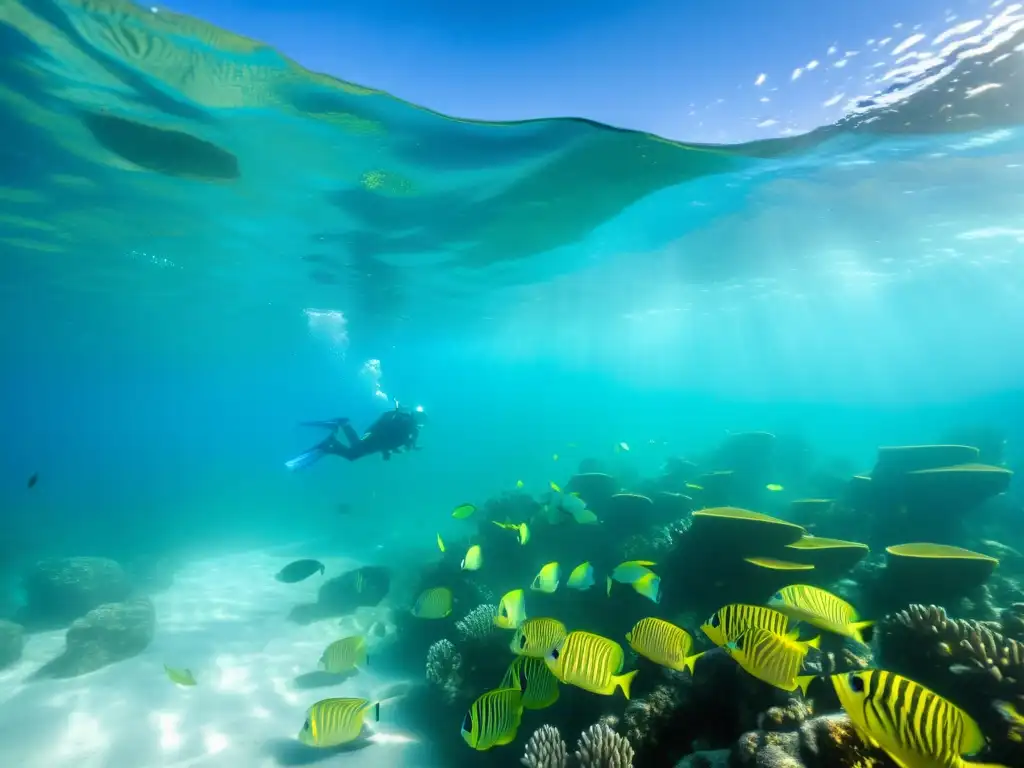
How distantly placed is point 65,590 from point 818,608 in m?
18.9

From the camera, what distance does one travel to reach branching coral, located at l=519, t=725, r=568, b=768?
4.52 metres

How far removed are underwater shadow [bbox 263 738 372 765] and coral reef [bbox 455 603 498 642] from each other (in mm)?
1979

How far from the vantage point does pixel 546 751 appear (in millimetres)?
4641

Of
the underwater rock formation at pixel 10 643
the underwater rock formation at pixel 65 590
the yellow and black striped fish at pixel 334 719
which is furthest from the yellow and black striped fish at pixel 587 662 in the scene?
the underwater rock formation at pixel 65 590

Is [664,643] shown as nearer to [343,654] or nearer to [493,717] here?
[493,717]

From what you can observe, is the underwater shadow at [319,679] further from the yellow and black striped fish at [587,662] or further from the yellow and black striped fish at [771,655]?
the yellow and black striped fish at [771,655]

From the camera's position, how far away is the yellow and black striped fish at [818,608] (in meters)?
3.82

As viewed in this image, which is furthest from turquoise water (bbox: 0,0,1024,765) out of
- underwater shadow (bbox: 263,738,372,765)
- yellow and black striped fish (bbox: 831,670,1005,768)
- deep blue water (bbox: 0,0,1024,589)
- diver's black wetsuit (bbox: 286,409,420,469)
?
yellow and black striped fish (bbox: 831,670,1005,768)

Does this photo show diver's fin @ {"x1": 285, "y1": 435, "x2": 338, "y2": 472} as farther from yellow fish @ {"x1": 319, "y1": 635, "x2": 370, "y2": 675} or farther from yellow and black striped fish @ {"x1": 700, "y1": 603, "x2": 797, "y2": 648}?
Result: yellow and black striped fish @ {"x1": 700, "y1": 603, "x2": 797, "y2": 648}

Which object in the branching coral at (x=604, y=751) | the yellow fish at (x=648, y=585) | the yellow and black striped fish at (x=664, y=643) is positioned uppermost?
the yellow and black striped fish at (x=664, y=643)

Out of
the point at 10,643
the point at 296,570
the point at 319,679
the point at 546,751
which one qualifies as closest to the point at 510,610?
the point at 546,751

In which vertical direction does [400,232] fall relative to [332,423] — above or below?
above

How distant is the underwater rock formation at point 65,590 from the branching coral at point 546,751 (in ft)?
52.0

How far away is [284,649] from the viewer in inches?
439
